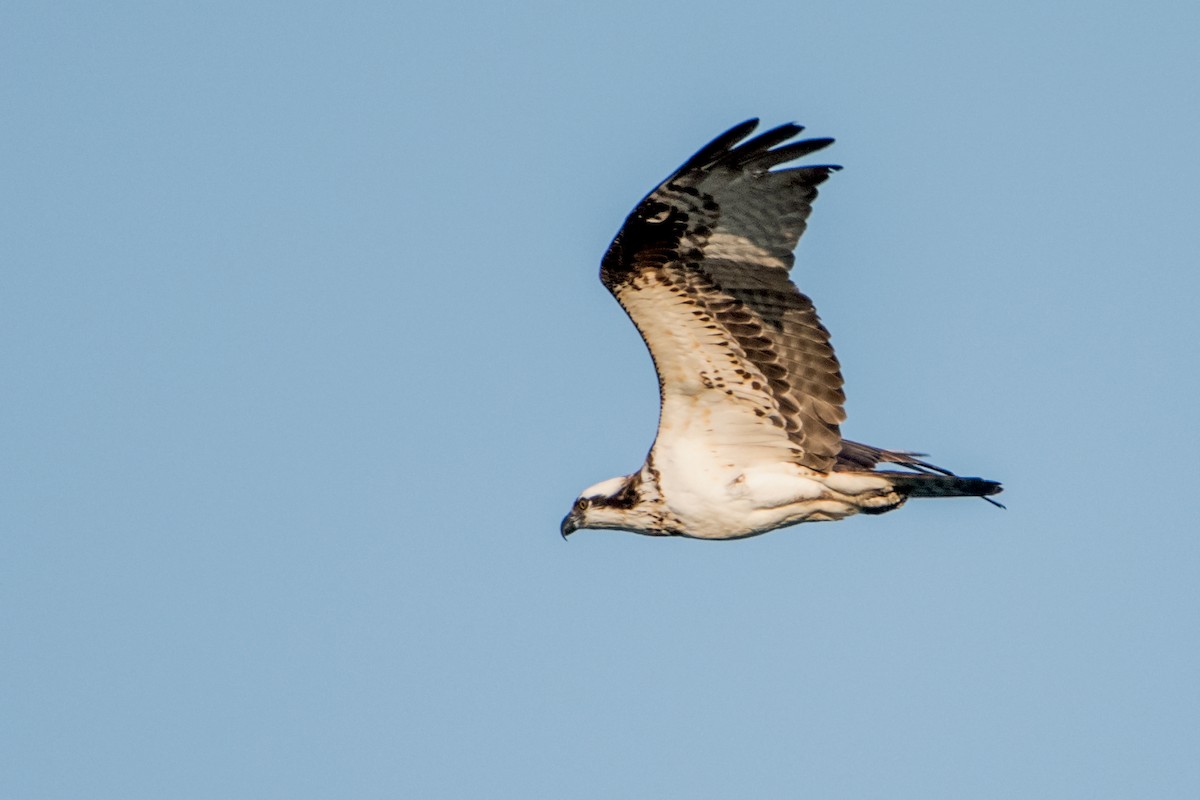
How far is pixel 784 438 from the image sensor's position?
50.6 ft

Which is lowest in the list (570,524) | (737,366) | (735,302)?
(570,524)

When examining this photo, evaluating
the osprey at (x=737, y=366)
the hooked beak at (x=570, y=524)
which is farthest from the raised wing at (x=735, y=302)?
the hooked beak at (x=570, y=524)

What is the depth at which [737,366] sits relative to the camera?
1520cm

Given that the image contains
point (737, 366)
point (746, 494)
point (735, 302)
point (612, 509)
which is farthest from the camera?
point (612, 509)

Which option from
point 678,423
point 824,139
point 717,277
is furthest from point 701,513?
point 824,139

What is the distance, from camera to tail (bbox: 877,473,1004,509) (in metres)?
15.0

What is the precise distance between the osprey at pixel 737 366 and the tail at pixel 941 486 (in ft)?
0.04

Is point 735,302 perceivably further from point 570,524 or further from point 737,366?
point 570,524

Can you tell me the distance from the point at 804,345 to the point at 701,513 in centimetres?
150

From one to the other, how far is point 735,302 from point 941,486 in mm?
1983

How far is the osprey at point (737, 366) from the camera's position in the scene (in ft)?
48.2

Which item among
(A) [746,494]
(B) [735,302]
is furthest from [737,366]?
(A) [746,494]

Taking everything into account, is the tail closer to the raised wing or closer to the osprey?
the osprey

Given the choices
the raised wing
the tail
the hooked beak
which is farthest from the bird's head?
the tail
